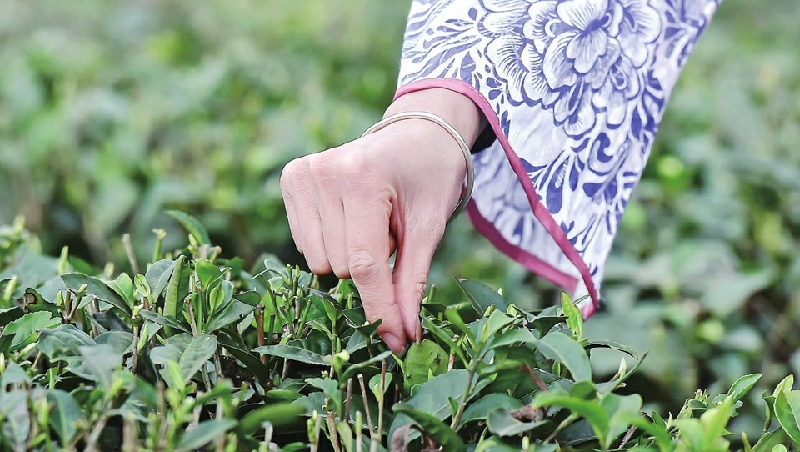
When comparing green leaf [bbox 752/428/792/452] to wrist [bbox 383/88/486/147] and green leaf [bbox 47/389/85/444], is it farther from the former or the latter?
green leaf [bbox 47/389/85/444]

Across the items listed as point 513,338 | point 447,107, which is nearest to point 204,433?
point 513,338

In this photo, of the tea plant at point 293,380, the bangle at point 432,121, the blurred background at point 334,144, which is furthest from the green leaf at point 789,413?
the blurred background at point 334,144

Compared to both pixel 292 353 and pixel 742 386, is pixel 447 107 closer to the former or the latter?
pixel 292 353

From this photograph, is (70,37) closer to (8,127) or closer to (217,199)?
(8,127)

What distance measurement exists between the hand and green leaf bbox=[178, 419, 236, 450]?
252mm

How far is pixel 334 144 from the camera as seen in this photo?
2.39 metres

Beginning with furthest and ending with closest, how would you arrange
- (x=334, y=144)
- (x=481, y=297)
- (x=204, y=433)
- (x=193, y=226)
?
(x=334, y=144) → (x=193, y=226) → (x=481, y=297) → (x=204, y=433)

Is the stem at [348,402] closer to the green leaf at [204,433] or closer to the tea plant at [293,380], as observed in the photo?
the tea plant at [293,380]

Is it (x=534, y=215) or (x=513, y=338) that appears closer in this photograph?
(x=513, y=338)

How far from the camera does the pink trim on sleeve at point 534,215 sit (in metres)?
1.09

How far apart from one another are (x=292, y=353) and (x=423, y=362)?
0.47 ft

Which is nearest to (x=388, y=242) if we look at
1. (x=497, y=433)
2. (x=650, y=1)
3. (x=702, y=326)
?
(x=497, y=433)

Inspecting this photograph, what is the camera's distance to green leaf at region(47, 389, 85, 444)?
0.75 metres

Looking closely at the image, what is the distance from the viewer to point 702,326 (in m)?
2.00
